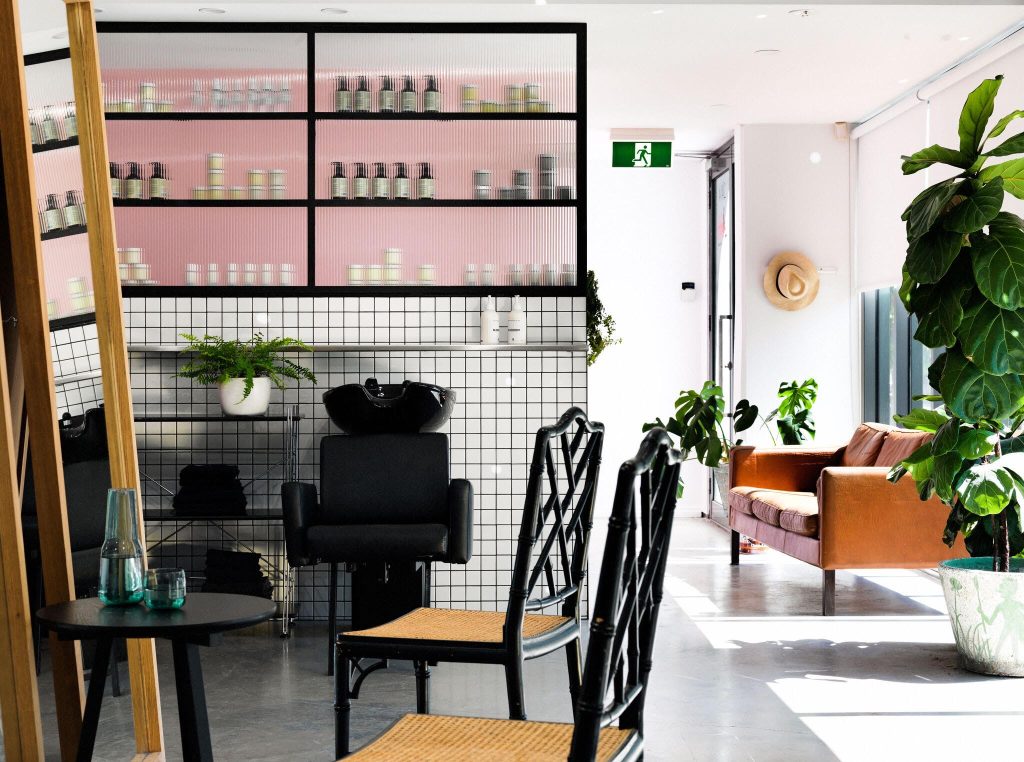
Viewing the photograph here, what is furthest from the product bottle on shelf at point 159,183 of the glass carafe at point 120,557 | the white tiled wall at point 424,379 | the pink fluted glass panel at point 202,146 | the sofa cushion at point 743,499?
the sofa cushion at point 743,499

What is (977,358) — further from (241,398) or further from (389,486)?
(241,398)

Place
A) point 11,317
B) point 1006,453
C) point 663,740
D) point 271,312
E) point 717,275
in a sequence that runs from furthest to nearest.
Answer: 1. point 717,275
2. point 271,312
3. point 1006,453
4. point 663,740
5. point 11,317

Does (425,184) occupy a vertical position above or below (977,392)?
above

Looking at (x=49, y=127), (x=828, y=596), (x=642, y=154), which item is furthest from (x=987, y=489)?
(x=642, y=154)

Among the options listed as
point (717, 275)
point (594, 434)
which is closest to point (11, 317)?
point (594, 434)

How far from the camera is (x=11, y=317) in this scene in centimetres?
272

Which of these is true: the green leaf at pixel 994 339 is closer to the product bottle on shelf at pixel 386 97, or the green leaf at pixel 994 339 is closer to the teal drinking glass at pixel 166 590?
the product bottle on shelf at pixel 386 97

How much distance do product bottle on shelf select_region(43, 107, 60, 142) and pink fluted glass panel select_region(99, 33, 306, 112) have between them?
2641 millimetres

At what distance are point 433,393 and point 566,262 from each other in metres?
1.12

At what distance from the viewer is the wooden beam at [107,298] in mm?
2986

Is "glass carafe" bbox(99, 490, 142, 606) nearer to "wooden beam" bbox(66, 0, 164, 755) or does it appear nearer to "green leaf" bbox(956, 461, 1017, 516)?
"wooden beam" bbox(66, 0, 164, 755)

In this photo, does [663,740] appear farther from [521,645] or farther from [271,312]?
[271,312]

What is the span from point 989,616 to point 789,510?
5.56ft

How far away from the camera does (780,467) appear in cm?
704
